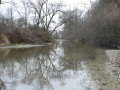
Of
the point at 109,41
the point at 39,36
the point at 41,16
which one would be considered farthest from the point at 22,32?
the point at 109,41

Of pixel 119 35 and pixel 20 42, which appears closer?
pixel 119 35

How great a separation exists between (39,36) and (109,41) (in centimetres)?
1984

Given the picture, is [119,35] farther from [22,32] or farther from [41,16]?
[41,16]

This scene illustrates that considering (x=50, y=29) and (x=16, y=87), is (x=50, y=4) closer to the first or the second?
(x=50, y=29)

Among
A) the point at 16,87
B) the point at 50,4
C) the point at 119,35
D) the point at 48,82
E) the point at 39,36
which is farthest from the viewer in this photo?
the point at 50,4

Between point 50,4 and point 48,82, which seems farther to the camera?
point 50,4

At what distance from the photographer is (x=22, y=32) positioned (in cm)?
3953

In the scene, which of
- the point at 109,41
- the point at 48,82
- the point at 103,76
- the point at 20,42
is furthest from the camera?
the point at 20,42

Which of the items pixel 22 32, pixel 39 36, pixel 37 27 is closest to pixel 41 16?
pixel 37 27

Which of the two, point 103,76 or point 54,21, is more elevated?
point 54,21

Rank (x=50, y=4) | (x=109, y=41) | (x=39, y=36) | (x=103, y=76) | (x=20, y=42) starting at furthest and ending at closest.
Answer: (x=50, y=4)
(x=39, y=36)
(x=20, y=42)
(x=109, y=41)
(x=103, y=76)

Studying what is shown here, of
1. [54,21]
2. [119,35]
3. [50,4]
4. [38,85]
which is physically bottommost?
[38,85]

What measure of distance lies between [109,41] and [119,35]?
112 inches

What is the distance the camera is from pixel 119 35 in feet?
92.9
